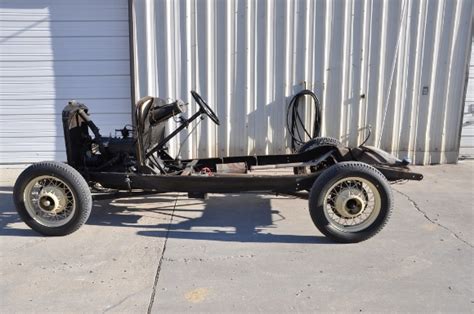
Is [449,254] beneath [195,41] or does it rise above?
beneath

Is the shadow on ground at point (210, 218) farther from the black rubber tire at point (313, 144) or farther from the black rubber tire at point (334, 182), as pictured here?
the black rubber tire at point (313, 144)

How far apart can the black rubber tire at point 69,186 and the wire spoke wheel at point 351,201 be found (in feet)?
7.76

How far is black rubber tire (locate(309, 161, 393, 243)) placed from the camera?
4191 millimetres

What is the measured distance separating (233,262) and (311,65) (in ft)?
14.2

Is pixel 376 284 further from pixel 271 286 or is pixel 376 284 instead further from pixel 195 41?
pixel 195 41

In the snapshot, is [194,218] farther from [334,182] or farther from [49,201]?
[334,182]

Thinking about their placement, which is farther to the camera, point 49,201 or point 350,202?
point 49,201

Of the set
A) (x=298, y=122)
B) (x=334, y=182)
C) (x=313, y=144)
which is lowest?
(x=334, y=182)

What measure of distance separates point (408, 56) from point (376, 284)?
4928 millimetres

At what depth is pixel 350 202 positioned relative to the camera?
14.1 feet

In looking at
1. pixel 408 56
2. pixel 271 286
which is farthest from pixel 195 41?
pixel 271 286

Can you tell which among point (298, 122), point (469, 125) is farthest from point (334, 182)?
point (469, 125)

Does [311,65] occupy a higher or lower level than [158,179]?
higher

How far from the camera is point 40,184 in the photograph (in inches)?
178
